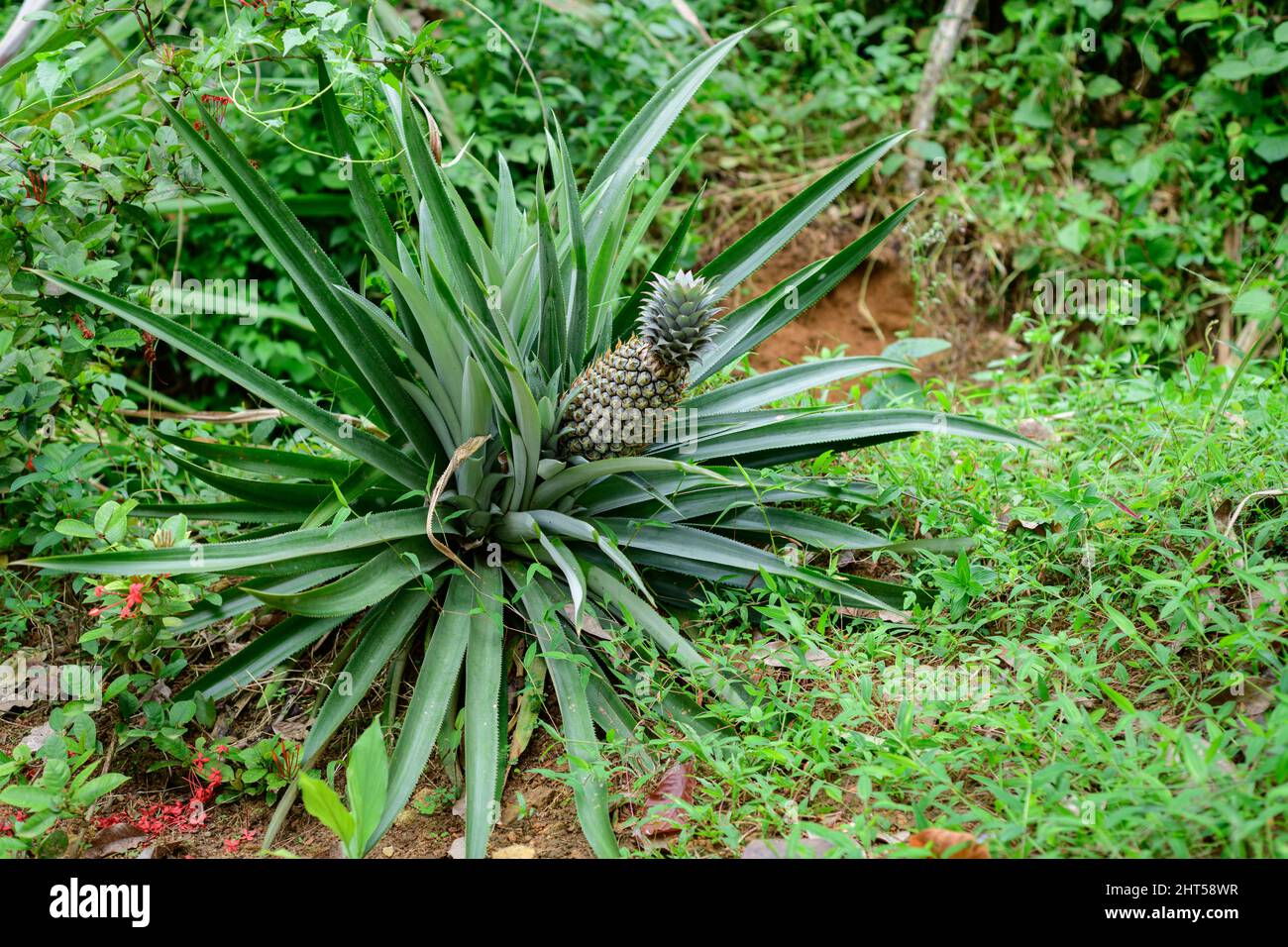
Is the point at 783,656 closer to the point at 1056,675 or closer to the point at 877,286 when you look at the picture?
the point at 1056,675

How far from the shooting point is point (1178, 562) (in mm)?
2250

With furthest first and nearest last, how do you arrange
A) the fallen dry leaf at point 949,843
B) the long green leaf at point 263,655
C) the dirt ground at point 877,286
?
the dirt ground at point 877,286, the long green leaf at point 263,655, the fallen dry leaf at point 949,843

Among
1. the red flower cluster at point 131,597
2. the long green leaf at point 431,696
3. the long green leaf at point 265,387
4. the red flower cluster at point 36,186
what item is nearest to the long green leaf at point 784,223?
the long green leaf at point 265,387

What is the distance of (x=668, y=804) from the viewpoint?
73.2 inches

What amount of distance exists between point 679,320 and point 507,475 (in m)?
0.55

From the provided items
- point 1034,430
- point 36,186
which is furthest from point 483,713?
point 1034,430

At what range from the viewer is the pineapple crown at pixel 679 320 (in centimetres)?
205

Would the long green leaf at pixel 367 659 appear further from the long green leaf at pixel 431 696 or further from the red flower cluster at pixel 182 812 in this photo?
the red flower cluster at pixel 182 812

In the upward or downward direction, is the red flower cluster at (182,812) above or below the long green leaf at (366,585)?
below

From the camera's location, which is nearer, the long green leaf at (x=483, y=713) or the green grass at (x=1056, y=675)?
the green grass at (x=1056, y=675)

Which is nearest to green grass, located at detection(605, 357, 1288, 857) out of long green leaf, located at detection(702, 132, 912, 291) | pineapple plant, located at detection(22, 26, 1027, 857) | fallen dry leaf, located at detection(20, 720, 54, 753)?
pineapple plant, located at detection(22, 26, 1027, 857)

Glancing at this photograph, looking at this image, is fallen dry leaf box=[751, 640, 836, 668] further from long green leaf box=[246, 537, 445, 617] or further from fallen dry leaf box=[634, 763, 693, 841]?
long green leaf box=[246, 537, 445, 617]

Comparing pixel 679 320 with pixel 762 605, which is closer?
pixel 679 320

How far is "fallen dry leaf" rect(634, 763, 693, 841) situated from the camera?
187 centimetres
